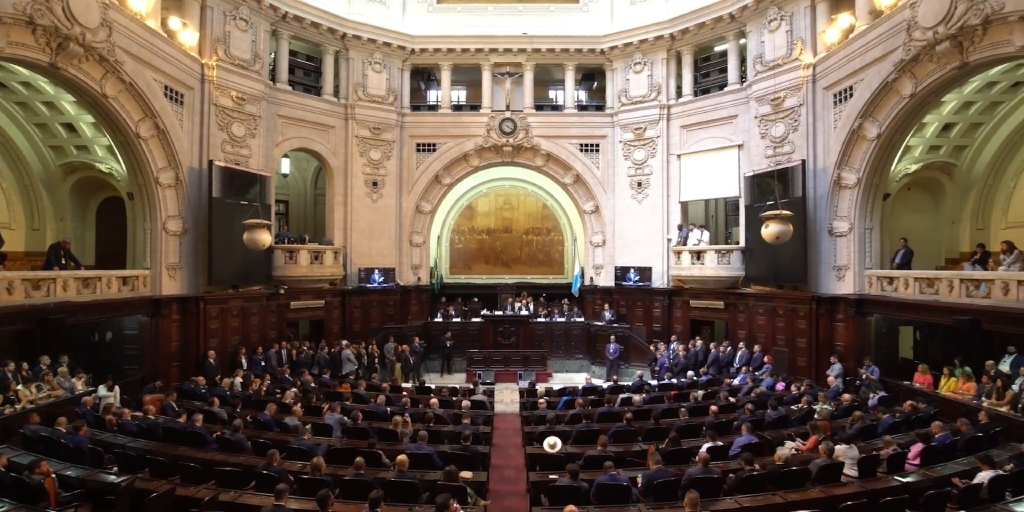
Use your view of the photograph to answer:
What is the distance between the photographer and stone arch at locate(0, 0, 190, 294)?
501 inches

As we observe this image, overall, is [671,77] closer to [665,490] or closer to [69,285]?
[665,490]

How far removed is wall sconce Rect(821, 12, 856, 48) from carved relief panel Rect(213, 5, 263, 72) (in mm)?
18672

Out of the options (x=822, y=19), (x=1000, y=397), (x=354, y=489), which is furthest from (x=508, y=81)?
(x=354, y=489)

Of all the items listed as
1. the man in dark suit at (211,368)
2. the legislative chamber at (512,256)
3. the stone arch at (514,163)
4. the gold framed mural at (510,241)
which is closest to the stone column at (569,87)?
the legislative chamber at (512,256)

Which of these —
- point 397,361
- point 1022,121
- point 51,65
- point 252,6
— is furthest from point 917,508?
point 252,6

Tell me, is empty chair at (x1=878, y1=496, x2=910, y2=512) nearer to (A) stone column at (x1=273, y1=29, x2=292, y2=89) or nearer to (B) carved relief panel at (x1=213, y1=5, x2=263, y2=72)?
(B) carved relief panel at (x1=213, y1=5, x2=263, y2=72)

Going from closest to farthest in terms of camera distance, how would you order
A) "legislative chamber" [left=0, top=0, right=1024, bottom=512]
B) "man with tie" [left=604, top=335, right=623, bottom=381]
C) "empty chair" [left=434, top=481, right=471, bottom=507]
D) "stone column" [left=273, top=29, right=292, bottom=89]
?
"empty chair" [left=434, top=481, right=471, bottom=507] < "legislative chamber" [left=0, top=0, right=1024, bottom=512] < "man with tie" [left=604, top=335, right=623, bottom=381] < "stone column" [left=273, top=29, right=292, bottom=89]

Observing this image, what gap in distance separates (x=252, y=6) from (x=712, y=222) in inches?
818

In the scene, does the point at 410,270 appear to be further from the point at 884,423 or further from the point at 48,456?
the point at 884,423

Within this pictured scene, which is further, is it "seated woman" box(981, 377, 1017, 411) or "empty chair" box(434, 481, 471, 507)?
"seated woman" box(981, 377, 1017, 411)

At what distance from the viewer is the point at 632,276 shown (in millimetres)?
23562

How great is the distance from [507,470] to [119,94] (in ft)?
45.1

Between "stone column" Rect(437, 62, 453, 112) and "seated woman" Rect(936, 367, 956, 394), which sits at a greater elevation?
"stone column" Rect(437, 62, 453, 112)

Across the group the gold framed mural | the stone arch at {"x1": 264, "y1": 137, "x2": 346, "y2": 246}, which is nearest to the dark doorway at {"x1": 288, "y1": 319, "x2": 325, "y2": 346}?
the stone arch at {"x1": 264, "y1": 137, "x2": 346, "y2": 246}
